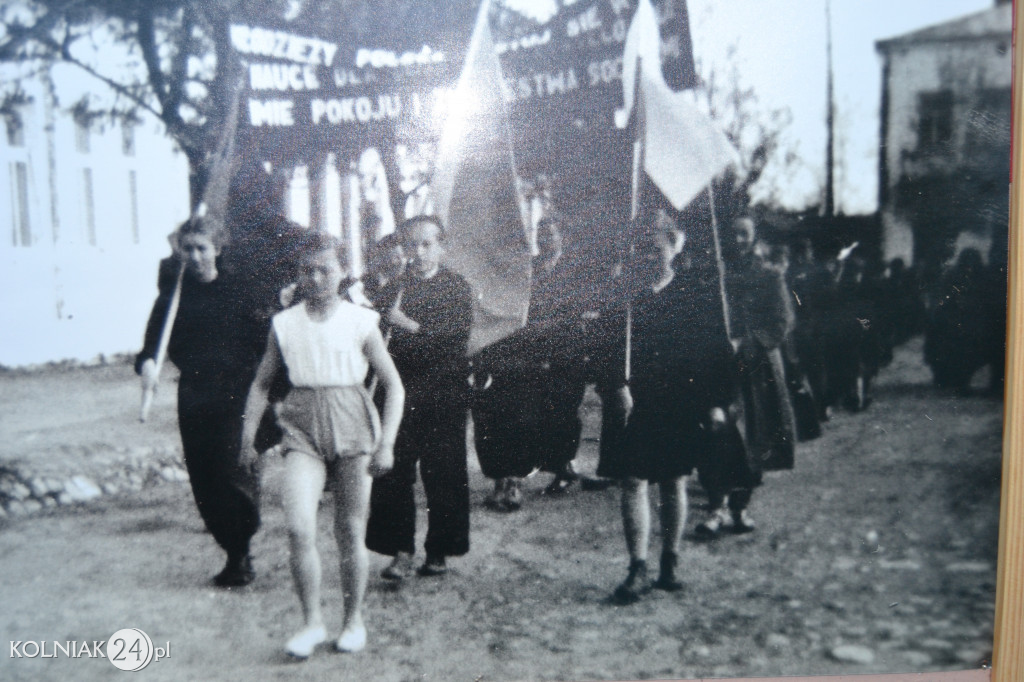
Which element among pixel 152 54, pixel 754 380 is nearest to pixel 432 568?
pixel 754 380

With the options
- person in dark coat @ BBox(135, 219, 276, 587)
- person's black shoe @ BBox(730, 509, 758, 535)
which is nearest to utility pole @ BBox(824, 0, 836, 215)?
person's black shoe @ BBox(730, 509, 758, 535)

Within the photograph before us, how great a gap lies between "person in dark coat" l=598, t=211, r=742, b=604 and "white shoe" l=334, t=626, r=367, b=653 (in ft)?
3.09

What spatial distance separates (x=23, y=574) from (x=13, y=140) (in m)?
1.58

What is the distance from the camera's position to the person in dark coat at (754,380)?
277cm

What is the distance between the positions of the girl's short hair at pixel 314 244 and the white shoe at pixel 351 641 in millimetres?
1329

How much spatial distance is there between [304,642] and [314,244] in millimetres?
1440

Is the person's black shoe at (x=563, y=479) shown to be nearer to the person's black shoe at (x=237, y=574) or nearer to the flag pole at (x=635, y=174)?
the flag pole at (x=635, y=174)

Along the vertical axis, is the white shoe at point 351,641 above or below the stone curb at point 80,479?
below

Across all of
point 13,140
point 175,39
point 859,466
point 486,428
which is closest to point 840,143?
point 859,466

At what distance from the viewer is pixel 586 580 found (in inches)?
110

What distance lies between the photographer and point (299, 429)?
2.69 m

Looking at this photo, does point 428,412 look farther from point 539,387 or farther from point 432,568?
point 432,568

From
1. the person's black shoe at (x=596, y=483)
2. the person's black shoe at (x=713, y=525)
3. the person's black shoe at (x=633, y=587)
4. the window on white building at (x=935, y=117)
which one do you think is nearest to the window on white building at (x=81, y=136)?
the person's black shoe at (x=596, y=483)

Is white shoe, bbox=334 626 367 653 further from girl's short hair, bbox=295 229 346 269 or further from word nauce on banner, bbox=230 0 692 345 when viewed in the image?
girl's short hair, bbox=295 229 346 269
